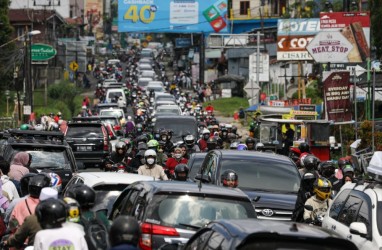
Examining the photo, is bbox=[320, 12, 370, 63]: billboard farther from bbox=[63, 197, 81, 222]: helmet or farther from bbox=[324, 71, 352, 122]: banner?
bbox=[63, 197, 81, 222]: helmet

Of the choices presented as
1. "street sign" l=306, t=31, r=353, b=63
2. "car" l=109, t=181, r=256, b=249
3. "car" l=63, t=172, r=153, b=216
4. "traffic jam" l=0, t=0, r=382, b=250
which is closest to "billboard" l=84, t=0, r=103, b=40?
"traffic jam" l=0, t=0, r=382, b=250

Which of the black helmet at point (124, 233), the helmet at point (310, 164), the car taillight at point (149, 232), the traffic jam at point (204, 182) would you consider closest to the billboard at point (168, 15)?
the traffic jam at point (204, 182)

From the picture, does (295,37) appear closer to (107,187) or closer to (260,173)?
(260,173)

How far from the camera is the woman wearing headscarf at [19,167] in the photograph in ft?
56.4

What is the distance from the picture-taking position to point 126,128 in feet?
150

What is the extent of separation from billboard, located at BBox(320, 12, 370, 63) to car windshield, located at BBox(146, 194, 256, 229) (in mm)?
33638

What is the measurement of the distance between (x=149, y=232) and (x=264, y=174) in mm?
6032

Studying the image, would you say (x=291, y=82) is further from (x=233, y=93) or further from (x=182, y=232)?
(x=182, y=232)

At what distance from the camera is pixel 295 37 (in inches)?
2414

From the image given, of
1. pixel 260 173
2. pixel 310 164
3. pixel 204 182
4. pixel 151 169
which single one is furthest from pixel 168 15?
pixel 204 182

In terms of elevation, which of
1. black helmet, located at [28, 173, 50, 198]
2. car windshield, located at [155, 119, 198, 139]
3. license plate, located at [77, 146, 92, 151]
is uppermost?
black helmet, located at [28, 173, 50, 198]

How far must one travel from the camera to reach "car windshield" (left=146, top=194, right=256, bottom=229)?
11609 millimetres

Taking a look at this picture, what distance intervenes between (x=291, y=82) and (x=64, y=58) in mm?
39368

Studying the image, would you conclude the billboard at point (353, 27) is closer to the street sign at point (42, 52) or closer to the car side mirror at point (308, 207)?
the street sign at point (42, 52)
